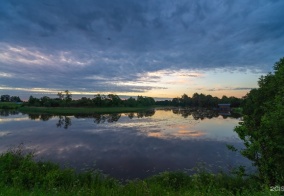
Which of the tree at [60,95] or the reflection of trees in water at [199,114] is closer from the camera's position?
the reflection of trees in water at [199,114]

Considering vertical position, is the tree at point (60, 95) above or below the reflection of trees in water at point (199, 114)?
above

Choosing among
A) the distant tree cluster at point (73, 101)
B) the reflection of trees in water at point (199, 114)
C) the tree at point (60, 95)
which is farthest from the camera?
the tree at point (60, 95)

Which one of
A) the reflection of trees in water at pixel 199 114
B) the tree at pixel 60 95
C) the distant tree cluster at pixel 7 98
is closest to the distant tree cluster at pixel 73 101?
the tree at pixel 60 95

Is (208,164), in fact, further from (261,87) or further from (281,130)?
(261,87)

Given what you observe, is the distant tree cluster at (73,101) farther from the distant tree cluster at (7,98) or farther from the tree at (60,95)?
the distant tree cluster at (7,98)

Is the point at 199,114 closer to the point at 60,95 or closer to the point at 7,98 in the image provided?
the point at 60,95

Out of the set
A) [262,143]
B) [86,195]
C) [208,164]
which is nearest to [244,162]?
[208,164]

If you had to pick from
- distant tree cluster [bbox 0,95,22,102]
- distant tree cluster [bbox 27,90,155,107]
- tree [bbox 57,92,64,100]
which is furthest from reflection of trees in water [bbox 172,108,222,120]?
distant tree cluster [bbox 0,95,22,102]

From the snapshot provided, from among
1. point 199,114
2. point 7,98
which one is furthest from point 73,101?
point 7,98

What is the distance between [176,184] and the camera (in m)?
11.9

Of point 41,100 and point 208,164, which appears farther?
point 41,100

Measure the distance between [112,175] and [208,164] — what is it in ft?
28.8

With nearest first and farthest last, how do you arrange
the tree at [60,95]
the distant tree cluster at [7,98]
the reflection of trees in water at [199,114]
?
the reflection of trees in water at [199,114]
the tree at [60,95]
the distant tree cluster at [7,98]

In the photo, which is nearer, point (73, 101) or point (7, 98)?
point (73, 101)
